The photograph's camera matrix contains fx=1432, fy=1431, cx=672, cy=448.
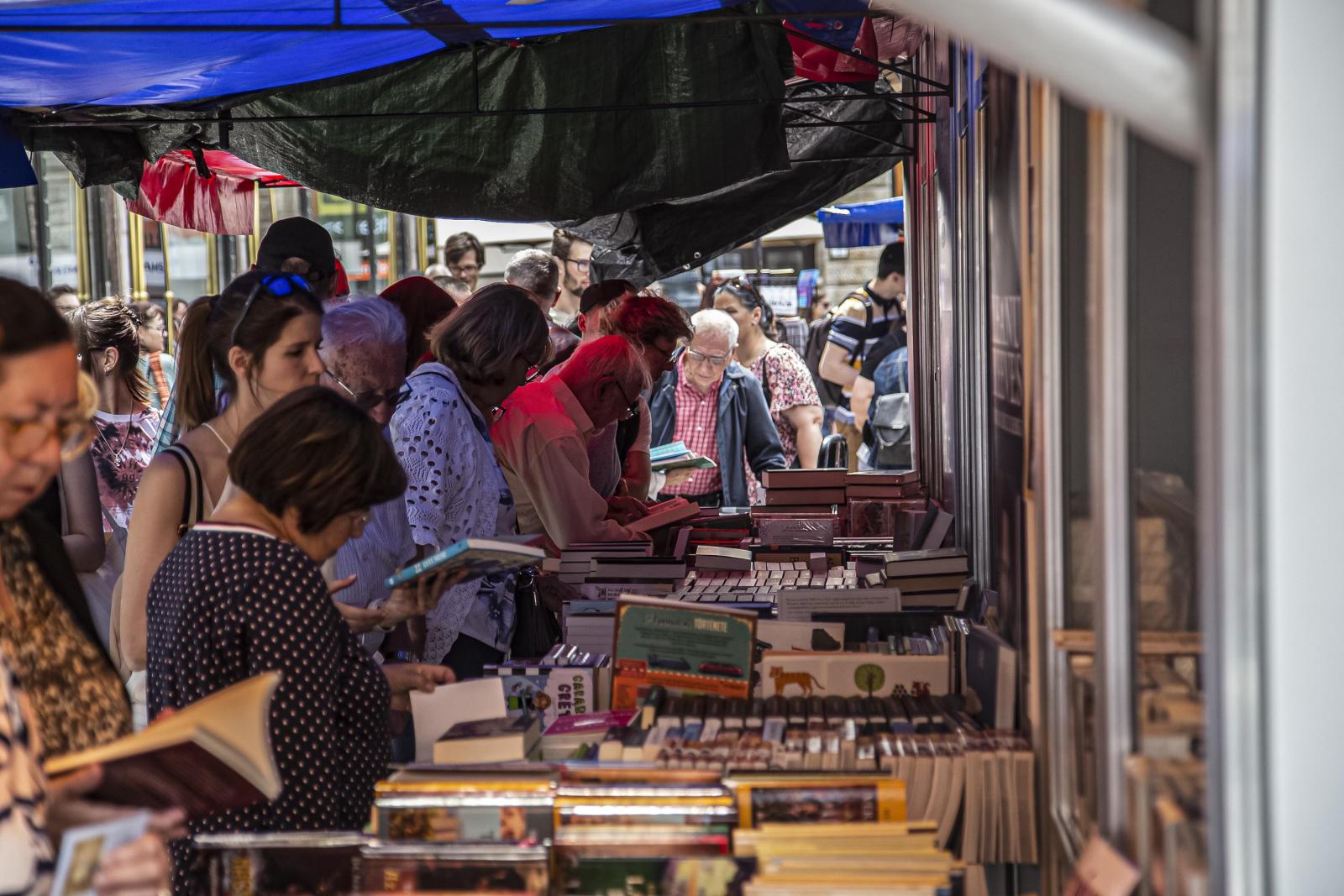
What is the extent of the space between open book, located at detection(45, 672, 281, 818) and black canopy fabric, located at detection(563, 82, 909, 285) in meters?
6.89

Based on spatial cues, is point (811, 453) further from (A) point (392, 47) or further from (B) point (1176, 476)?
(B) point (1176, 476)

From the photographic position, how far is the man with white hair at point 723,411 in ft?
29.2

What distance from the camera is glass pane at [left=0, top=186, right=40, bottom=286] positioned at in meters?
17.2

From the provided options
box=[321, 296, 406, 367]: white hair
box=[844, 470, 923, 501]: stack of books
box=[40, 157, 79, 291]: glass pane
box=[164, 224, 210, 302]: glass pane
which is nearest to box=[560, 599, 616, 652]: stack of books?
box=[321, 296, 406, 367]: white hair

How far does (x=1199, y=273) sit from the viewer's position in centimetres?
123

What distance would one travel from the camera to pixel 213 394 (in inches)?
136

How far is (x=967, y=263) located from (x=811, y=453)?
564 cm

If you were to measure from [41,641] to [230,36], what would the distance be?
4.11 metres

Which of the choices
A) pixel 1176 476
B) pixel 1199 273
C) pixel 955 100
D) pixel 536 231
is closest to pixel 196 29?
pixel 955 100

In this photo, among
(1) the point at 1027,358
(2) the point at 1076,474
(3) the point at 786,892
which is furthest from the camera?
(1) the point at 1027,358

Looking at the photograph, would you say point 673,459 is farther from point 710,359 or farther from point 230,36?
point 230,36

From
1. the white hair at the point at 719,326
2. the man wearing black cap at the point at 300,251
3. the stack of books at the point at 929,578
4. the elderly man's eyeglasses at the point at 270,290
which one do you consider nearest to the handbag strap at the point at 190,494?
the elderly man's eyeglasses at the point at 270,290

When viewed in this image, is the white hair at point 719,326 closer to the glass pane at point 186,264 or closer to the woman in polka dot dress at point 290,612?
the woman in polka dot dress at point 290,612

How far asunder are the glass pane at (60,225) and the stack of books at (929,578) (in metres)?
16.7
